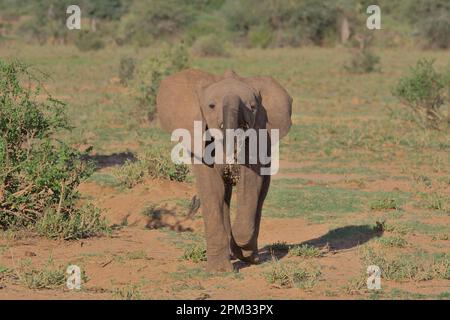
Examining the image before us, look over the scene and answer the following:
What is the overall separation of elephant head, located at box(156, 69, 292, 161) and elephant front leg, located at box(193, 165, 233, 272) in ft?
0.63

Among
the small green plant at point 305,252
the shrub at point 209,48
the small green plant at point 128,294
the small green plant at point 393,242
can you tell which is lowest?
the small green plant at point 393,242

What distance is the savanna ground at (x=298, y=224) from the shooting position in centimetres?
695

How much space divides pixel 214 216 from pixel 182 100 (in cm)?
95

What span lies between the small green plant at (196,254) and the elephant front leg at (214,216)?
1.63ft

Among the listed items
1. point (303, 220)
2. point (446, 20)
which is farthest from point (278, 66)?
point (303, 220)

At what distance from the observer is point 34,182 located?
29.1 feet

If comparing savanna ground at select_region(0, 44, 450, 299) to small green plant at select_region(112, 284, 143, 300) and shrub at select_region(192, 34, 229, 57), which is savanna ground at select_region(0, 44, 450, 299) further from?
shrub at select_region(192, 34, 229, 57)

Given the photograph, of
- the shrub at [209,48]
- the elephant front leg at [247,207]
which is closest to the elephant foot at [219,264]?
the elephant front leg at [247,207]

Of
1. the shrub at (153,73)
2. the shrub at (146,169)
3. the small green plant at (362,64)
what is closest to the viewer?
A: the shrub at (146,169)

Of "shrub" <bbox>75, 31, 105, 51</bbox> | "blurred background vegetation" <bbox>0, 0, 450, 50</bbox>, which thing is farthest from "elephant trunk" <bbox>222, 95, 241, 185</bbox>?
"blurred background vegetation" <bbox>0, 0, 450, 50</bbox>

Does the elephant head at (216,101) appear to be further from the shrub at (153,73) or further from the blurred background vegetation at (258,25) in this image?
the blurred background vegetation at (258,25)

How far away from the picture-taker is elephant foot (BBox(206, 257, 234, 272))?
292 inches

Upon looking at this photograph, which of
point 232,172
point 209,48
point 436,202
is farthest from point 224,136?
point 209,48

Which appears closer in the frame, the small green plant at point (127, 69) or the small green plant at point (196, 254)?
the small green plant at point (196, 254)
